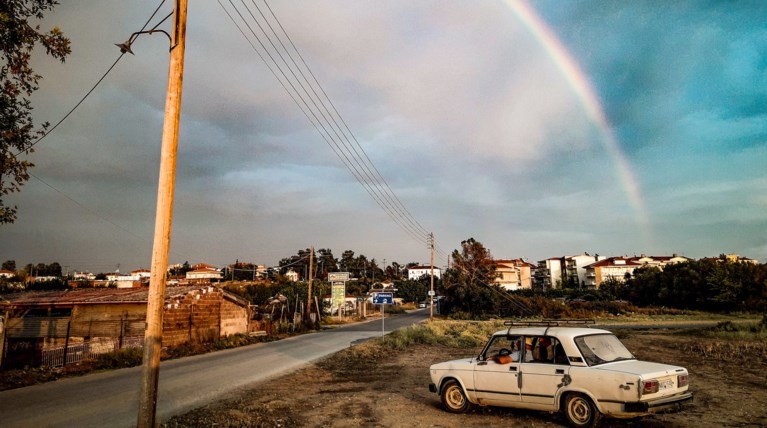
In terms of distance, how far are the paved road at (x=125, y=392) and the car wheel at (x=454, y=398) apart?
578 cm

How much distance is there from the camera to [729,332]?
1057 inches

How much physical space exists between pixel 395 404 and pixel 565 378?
420 cm

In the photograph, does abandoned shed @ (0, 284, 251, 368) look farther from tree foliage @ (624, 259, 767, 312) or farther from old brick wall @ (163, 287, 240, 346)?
tree foliage @ (624, 259, 767, 312)

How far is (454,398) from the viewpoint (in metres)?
9.48

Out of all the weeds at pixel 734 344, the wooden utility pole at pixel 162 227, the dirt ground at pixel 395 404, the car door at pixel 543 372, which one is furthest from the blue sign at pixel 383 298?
the wooden utility pole at pixel 162 227

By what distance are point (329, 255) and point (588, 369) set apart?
13919cm

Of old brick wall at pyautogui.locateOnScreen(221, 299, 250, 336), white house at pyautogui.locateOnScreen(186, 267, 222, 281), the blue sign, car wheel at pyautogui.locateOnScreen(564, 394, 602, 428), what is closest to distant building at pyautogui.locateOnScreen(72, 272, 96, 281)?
white house at pyautogui.locateOnScreen(186, 267, 222, 281)

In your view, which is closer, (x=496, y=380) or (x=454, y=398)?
(x=496, y=380)

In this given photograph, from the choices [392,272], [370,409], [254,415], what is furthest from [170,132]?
[392,272]

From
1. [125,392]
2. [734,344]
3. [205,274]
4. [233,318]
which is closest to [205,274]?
[205,274]

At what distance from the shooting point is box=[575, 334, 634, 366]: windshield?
25.6 ft

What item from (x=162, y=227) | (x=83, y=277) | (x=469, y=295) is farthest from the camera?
(x=83, y=277)

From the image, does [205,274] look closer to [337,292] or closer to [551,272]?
[337,292]

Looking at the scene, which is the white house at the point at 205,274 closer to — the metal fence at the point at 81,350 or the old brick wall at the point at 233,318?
the old brick wall at the point at 233,318
